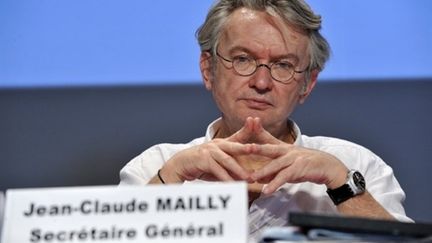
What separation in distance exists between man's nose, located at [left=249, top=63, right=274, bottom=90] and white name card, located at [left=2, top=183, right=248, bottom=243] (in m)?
0.85

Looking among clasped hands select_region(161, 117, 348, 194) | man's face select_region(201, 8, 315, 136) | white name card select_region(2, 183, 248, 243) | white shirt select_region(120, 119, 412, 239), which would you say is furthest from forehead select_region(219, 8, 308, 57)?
white name card select_region(2, 183, 248, 243)

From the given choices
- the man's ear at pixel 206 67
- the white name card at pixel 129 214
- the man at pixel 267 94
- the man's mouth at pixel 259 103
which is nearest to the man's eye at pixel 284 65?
the man at pixel 267 94

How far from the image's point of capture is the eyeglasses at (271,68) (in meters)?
1.79

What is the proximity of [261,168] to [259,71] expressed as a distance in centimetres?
41

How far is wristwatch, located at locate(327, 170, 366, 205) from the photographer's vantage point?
4.75 feet

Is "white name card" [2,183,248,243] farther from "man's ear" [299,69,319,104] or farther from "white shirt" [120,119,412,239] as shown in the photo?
"man's ear" [299,69,319,104]

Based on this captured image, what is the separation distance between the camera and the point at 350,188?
1.45 metres

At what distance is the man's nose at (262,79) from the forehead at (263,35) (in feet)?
0.14

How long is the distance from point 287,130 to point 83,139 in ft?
2.70

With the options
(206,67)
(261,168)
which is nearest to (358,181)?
(261,168)

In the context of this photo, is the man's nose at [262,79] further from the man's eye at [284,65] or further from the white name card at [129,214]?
the white name card at [129,214]

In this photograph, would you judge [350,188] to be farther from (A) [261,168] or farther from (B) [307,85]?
(B) [307,85]

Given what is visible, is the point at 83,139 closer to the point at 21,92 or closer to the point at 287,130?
the point at 21,92

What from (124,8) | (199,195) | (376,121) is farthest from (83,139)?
(199,195)
